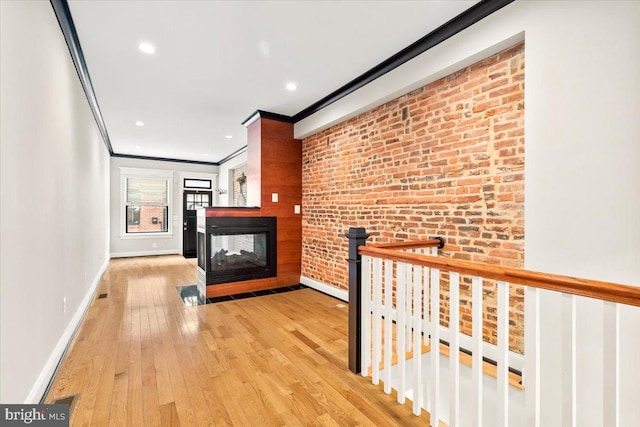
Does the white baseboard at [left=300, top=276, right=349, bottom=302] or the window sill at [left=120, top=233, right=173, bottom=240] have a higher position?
the window sill at [left=120, top=233, right=173, bottom=240]

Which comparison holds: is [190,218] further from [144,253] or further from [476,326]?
[476,326]

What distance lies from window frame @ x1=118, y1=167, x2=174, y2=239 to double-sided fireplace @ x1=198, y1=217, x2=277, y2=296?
4006 mm

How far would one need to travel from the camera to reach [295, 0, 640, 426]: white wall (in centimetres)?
154

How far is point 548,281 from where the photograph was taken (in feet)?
3.81

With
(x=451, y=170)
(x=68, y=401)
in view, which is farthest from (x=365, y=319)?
(x=68, y=401)

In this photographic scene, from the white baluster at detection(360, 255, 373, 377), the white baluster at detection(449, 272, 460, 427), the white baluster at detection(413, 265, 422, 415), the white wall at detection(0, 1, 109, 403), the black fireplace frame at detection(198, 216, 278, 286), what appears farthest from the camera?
the black fireplace frame at detection(198, 216, 278, 286)

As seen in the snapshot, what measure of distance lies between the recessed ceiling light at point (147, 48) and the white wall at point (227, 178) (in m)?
4.43

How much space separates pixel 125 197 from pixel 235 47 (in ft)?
21.2

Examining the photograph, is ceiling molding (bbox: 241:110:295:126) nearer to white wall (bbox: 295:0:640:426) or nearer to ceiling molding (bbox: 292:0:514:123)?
ceiling molding (bbox: 292:0:514:123)

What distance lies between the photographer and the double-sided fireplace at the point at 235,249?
4148 millimetres

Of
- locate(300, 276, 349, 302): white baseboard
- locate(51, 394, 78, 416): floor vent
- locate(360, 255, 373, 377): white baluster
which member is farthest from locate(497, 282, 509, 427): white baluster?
locate(300, 276, 349, 302): white baseboard

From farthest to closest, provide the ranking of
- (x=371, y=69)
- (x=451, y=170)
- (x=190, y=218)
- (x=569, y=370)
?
(x=190, y=218)
(x=371, y=69)
(x=451, y=170)
(x=569, y=370)

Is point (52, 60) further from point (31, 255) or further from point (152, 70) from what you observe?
→ point (31, 255)

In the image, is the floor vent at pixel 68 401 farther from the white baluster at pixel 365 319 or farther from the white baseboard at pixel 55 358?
the white baluster at pixel 365 319
